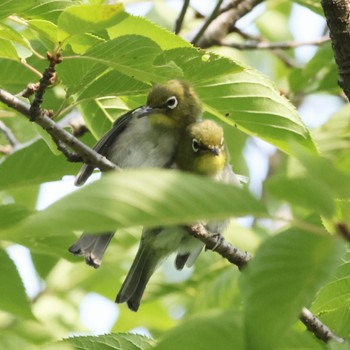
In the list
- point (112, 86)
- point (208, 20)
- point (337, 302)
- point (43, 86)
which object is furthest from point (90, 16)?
point (208, 20)

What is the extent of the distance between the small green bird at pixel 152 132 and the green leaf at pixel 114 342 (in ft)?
6.65

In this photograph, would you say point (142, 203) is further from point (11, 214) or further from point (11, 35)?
point (11, 214)

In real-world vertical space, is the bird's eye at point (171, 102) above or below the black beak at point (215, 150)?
above

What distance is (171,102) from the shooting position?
19.9 ft

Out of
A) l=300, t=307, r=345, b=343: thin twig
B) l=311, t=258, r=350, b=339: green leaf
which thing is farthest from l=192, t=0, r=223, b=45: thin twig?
l=300, t=307, r=345, b=343: thin twig

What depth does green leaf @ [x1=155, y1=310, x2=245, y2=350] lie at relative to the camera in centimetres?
225

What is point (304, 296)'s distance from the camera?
212 centimetres

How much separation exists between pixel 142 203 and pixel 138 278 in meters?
4.16

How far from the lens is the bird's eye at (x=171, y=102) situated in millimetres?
6027

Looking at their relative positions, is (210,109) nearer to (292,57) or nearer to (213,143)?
(213,143)

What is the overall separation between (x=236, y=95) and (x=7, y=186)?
124 centimetres

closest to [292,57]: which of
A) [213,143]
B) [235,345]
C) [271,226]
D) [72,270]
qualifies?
[271,226]

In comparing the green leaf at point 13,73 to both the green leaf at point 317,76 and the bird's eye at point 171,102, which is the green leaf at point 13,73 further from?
the green leaf at point 317,76

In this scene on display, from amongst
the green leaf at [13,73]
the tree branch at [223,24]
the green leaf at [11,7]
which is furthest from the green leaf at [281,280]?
the tree branch at [223,24]
